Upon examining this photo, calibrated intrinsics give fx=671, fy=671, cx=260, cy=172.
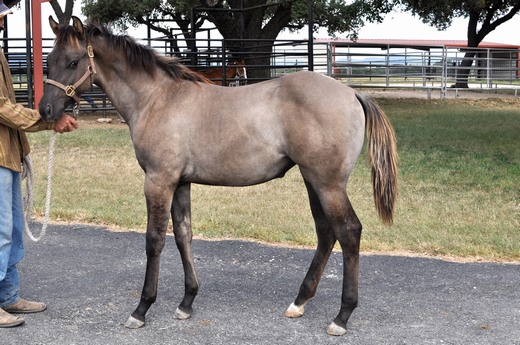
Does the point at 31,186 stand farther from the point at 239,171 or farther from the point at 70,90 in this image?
the point at 239,171

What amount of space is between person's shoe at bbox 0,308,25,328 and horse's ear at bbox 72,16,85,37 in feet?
6.41

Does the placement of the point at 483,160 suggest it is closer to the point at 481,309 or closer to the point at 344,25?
the point at 481,309

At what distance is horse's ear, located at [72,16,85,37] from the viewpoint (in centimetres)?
445

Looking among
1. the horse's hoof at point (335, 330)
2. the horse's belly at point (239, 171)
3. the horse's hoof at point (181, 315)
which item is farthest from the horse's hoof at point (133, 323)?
the horse's hoof at point (335, 330)

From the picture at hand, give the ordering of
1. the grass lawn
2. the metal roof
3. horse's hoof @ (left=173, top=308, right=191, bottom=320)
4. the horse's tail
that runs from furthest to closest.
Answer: the metal roof, the grass lawn, horse's hoof @ (left=173, top=308, right=191, bottom=320), the horse's tail

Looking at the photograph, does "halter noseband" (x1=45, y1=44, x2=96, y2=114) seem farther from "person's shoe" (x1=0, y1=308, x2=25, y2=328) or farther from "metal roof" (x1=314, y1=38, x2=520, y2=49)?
"metal roof" (x1=314, y1=38, x2=520, y2=49)

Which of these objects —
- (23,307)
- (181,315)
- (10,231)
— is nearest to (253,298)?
(181,315)

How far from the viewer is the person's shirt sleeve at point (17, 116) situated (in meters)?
4.39

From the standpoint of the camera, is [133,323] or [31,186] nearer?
→ [133,323]

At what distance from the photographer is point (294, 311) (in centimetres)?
468

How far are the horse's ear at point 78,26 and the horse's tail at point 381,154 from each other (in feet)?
6.25

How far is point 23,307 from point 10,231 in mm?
608

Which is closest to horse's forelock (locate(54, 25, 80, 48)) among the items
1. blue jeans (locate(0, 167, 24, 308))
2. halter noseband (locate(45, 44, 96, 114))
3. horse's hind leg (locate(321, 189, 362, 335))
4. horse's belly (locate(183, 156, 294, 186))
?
halter noseband (locate(45, 44, 96, 114))

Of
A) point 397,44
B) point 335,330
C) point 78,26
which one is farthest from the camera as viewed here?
point 397,44
